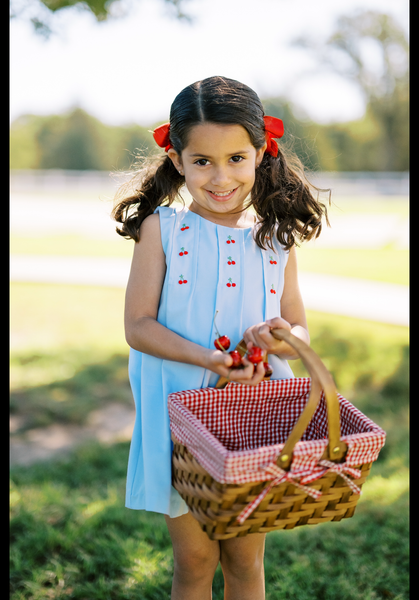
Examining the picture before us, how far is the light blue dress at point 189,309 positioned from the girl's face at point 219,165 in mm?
103

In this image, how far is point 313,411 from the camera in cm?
127

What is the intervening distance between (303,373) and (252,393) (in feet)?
11.5

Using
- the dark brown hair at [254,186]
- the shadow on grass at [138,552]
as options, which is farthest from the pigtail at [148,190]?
the shadow on grass at [138,552]

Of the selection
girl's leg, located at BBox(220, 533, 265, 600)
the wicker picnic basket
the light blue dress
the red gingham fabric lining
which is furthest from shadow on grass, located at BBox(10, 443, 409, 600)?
the wicker picnic basket

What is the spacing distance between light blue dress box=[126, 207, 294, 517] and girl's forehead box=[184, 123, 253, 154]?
9.6 inches

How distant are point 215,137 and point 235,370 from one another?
2.16ft

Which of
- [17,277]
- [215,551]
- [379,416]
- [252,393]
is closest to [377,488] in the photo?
[379,416]

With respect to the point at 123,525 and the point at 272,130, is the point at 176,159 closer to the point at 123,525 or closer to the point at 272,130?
the point at 272,130

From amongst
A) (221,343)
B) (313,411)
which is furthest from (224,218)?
(313,411)

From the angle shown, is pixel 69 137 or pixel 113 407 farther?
pixel 69 137

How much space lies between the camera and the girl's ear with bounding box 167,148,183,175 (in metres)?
1.75

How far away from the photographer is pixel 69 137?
3719 cm

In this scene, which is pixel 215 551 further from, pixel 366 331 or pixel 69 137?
pixel 69 137

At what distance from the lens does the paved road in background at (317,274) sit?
6766 millimetres
